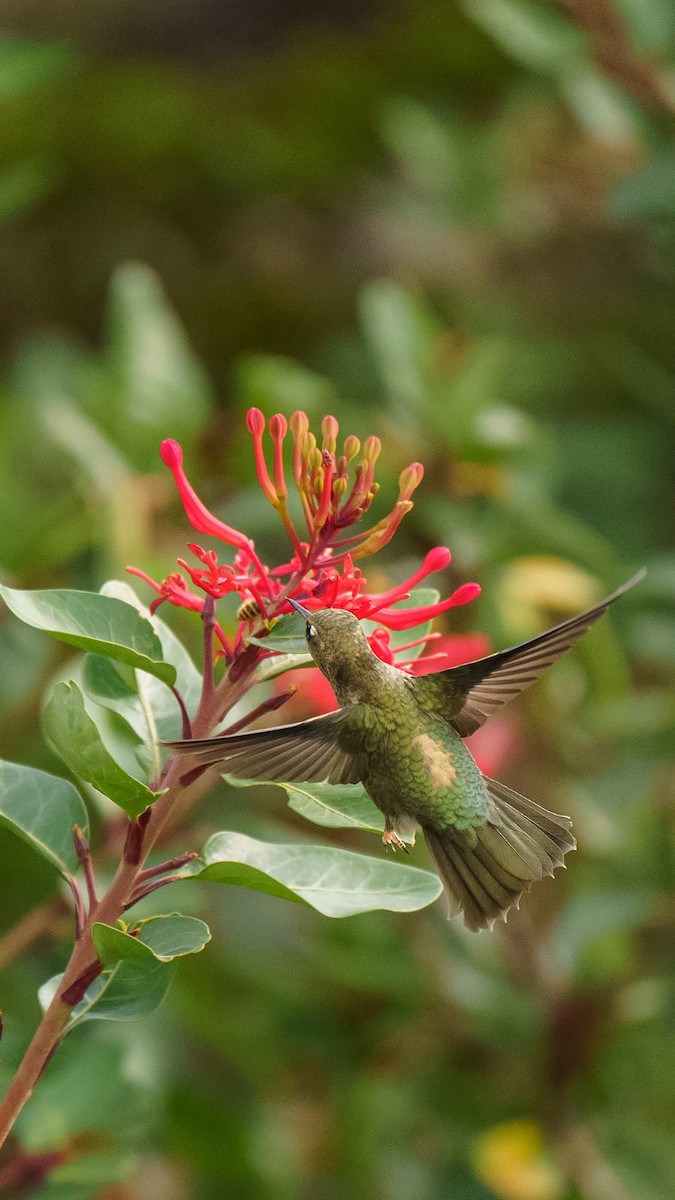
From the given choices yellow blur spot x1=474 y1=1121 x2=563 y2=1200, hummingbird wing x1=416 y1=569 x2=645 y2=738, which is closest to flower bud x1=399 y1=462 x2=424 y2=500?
hummingbird wing x1=416 y1=569 x2=645 y2=738

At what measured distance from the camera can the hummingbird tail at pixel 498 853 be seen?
0.84 m

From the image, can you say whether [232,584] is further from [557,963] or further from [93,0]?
[93,0]

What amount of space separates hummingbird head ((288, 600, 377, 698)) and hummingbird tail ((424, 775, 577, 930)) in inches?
5.5

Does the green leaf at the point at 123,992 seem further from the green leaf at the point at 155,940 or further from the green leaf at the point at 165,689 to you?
the green leaf at the point at 165,689

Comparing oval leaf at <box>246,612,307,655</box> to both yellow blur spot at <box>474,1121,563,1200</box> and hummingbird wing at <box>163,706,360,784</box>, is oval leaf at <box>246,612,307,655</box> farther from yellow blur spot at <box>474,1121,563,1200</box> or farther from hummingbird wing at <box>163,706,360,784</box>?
yellow blur spot at <box>474,1121,563,1200</box>

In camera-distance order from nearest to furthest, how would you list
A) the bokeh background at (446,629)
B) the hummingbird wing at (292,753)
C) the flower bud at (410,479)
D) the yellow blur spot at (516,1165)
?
the hummingbird wing at (292,753) → the flower bud at (410,479) → the bokeh background at (446,629) → the yellow blur spot at (516,1165)

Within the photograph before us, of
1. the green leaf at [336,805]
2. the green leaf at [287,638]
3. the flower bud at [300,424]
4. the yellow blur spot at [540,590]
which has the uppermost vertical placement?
the flower bud at [300,424]

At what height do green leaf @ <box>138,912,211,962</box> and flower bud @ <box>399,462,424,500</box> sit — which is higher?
flower bud @ <box>399,462,424,500</box>

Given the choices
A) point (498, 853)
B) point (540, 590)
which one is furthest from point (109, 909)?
point (540, 590)

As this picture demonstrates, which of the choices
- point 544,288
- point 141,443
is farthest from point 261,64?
point 141,443

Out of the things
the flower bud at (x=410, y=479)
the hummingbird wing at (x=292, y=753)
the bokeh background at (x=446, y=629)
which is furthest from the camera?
the bokeh background at (x=446, y=629)

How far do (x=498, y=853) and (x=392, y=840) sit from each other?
9cm

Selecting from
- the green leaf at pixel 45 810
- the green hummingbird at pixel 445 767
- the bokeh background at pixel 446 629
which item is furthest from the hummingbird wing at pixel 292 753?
the bokeh background at pixel 446 629

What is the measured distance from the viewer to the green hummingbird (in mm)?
783
